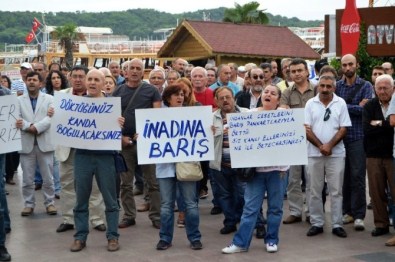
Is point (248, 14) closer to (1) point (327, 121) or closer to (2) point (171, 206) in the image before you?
(1) point (327, 121)

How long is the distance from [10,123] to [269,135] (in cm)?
298

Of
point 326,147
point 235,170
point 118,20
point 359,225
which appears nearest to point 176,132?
point 235,170

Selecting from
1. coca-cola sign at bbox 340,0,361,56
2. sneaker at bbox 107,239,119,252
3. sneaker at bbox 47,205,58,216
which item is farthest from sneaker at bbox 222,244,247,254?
coca-cola sign at bbox 340,0,361,56

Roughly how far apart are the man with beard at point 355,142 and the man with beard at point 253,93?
145 cm

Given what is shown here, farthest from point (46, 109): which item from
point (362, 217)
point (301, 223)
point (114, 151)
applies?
point (362, 217)

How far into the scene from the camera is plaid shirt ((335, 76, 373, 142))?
9.22 meters

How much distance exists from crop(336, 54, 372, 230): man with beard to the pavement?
0.29 m

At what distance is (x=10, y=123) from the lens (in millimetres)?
8375

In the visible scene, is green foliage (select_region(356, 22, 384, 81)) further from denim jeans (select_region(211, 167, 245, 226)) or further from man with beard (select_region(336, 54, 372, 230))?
denim jeans (select_region(211, 167, 245, 226))

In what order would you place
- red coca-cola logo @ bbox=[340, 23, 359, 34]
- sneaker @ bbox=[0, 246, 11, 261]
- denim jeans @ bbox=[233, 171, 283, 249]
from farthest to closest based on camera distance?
red coca-cola logo @ bbox=[340, 23, 359, 34]
denim jeans @ bbox=[233, 171, 283, 249]
sneaker @ bbox=[0, 246, 11, 261]

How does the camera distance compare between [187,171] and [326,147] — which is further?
[326,147]

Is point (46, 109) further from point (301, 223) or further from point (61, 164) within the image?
point (301, 223)

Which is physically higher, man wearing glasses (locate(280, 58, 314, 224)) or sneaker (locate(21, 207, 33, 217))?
man wearing glasses (locate(280, 58, 314, 224))

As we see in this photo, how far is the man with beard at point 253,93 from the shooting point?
34.9 feet
